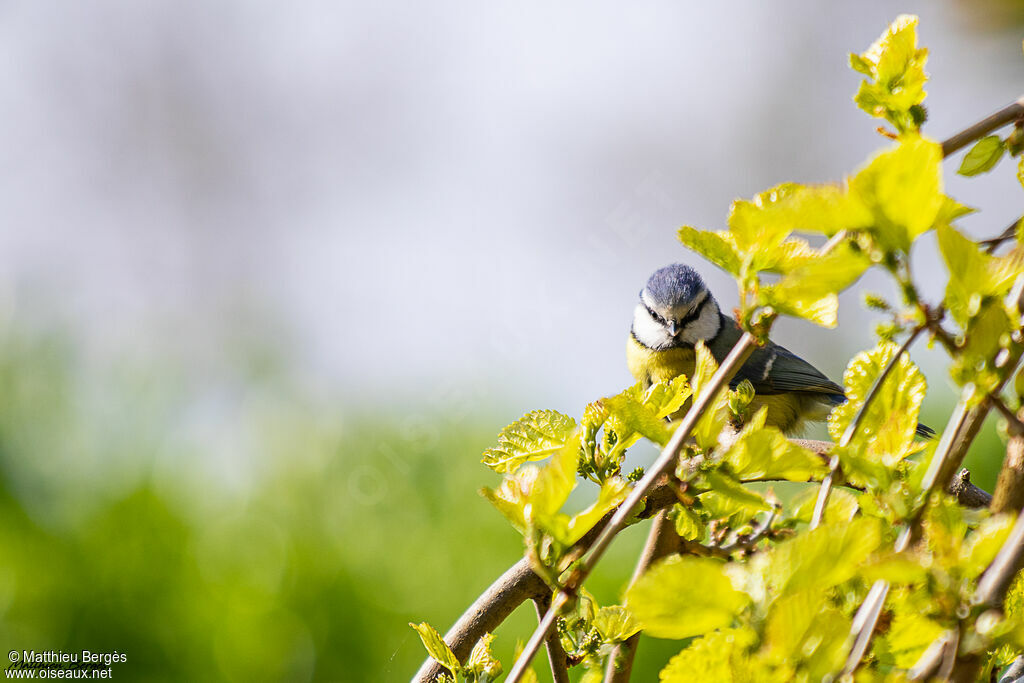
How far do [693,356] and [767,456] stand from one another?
1543 millimetres

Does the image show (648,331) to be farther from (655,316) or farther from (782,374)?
(782,374)

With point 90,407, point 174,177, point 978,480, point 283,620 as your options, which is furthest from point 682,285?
point 174,177

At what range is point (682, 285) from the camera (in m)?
1.87

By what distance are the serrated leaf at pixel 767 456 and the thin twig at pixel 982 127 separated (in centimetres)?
13

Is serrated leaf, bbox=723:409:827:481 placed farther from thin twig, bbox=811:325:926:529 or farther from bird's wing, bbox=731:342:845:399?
bird's wing, bbox=731:342:845:399

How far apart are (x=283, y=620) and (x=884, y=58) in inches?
47.2

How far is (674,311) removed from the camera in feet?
6.06

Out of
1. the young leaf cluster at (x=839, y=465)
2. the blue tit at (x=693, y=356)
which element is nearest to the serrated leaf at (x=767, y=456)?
the young leaf cluster at (x=839, y=465)

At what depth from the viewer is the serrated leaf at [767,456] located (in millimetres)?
361

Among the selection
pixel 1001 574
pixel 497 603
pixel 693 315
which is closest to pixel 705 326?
pixel 693 315

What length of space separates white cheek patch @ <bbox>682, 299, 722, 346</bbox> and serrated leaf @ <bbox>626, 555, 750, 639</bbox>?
5.26ft

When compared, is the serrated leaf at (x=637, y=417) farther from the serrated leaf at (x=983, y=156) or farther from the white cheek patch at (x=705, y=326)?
the white cheek patch at (x=705, y=326)

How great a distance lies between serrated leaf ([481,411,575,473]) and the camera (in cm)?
45

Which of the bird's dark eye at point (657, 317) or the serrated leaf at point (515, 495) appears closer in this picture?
the serrated leaf at point (515, 495)
